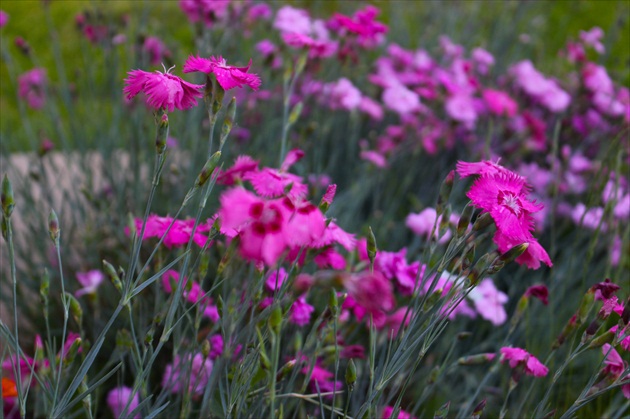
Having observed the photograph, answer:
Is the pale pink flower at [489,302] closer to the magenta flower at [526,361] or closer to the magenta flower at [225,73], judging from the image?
the magenta flower at [526,361]

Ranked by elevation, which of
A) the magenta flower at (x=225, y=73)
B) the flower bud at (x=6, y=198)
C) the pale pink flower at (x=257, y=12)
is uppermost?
the magenta flower at (x=225, y=73)

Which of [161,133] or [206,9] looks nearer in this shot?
[161,133]

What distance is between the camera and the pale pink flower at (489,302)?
1.49 m

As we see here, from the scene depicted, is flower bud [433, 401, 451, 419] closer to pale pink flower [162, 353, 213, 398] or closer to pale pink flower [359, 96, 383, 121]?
pale pink flower [162, 353, 213, 398]

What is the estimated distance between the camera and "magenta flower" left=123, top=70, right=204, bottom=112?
0.87 meters

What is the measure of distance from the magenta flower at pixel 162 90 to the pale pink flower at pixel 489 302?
2.67ft

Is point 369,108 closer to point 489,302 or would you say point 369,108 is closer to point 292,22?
point 292,22

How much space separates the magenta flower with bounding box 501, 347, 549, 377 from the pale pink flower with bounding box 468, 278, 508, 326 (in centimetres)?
36

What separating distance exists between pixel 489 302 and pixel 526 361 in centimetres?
47

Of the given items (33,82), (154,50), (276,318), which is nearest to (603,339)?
(276,318)

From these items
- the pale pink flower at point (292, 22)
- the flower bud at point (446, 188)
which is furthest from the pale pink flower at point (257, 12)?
the flower bud at point (446, 188)

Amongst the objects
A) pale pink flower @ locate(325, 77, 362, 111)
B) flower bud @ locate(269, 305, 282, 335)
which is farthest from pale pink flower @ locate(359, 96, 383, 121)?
flower bud @ locate(269, 305, 282, 335)

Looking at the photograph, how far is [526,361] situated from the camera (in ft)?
3.55

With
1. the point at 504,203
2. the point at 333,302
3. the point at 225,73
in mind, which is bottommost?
the point at 333,302
